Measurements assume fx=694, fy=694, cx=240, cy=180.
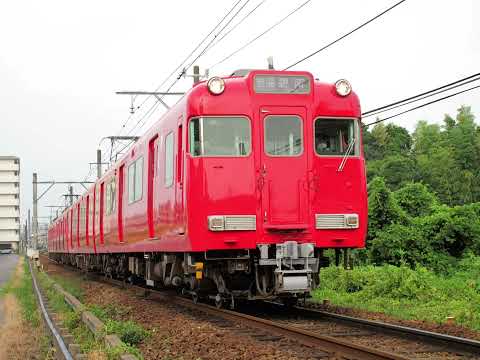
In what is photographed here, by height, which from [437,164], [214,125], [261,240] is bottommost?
[261,240]

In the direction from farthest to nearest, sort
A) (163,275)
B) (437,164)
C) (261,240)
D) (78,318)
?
(437,164) → (163,275) → (78,318) → (261,240)

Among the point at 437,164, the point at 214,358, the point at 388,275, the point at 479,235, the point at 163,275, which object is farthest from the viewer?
the point at 437,164

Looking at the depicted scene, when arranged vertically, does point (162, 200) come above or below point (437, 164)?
below

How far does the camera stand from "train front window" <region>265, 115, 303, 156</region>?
1037 cm

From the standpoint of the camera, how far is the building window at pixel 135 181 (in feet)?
47.0

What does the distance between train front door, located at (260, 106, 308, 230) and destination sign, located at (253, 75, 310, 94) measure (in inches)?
10.8

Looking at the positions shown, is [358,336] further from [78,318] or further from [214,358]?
[78,318]

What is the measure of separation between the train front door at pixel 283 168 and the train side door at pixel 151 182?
2.95m

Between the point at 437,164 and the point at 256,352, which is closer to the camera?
the point at 256,352

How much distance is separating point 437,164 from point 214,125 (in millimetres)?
56713

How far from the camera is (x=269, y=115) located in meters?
10.4

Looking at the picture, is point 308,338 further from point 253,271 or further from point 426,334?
point 253,271

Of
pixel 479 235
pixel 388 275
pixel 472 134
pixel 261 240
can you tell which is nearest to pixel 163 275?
pixel 261 240

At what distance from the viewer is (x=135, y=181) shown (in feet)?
49.4
